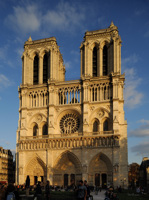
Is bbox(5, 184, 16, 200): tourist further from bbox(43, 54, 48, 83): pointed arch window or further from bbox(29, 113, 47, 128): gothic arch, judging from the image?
bbox(43, 54, 48, 83): pointed arch window

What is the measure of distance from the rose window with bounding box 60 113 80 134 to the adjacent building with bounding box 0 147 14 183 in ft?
82.5

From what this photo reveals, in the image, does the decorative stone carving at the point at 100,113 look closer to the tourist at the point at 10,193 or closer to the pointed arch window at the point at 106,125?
the pointed arch window at the point at 106,125

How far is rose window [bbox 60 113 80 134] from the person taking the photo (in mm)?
45969

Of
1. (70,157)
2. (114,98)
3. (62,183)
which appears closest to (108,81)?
(114,98)

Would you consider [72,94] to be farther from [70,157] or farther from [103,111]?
[70,157]

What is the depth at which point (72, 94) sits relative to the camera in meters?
47.1

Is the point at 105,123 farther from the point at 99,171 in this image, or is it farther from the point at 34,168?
the point at 34,168

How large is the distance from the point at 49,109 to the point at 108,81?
34.5 ft

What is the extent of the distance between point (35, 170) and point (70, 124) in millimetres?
9115

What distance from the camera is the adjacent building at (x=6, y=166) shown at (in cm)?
6438

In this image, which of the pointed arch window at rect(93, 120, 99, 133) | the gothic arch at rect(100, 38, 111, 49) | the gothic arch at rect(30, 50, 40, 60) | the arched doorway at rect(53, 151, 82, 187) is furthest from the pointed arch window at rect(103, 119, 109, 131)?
the gothic arch at rect(30, 50, 40, 60)

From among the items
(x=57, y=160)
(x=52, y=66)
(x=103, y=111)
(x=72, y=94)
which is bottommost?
(x=57, y=160)

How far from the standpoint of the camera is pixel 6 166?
67312 millimetres

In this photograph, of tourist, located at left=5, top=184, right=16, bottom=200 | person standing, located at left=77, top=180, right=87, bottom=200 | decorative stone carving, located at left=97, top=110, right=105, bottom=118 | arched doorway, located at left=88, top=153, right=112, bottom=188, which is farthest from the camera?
decorative stone carving, located at left=97, top=110, right=105, bottom=118
